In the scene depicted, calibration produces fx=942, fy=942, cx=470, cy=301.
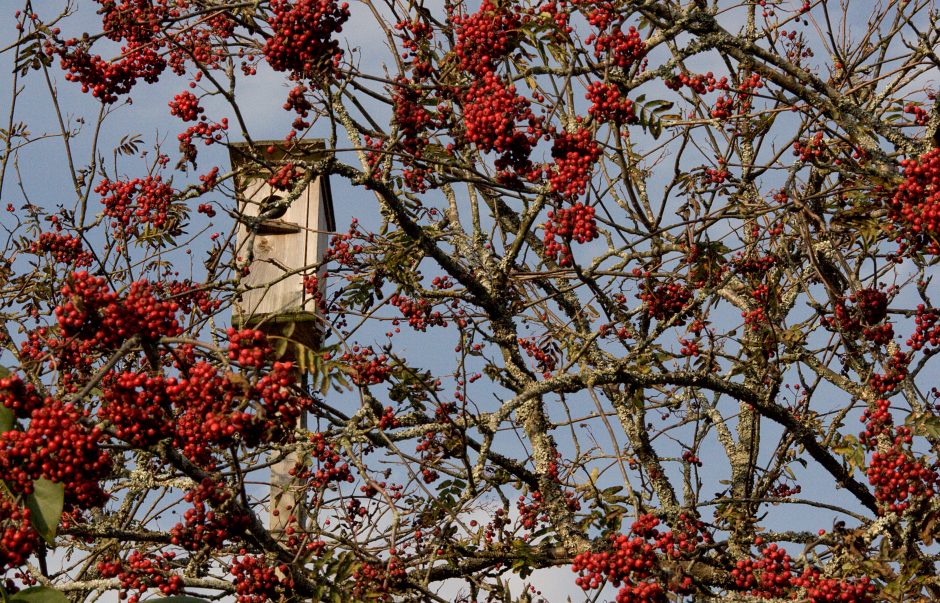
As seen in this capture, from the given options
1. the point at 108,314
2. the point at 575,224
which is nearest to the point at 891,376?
the point at 575,224

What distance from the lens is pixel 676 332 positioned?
587cm

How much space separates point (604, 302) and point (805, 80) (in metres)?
1.70

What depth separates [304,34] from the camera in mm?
4023

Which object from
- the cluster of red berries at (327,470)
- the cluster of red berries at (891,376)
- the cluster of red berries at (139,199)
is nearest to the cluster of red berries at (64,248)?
the cluster of red berries at (139,199)

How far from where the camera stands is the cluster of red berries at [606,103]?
419cm

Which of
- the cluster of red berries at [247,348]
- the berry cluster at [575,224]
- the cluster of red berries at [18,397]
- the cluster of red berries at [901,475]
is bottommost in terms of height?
the cluster of red berries at [18,397]

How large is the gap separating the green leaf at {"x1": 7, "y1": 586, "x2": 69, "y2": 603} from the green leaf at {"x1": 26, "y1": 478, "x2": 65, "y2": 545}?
0.89 feet

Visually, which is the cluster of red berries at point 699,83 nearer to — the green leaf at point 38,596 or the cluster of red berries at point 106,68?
the cluster of red berries at point 106,68

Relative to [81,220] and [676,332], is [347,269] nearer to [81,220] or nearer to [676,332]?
[81,220]

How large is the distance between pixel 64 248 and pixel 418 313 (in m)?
2.24

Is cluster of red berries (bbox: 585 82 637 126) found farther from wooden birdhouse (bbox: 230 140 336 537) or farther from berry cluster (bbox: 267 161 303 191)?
wooden birdhouse (bbox: 230 140 336 537)

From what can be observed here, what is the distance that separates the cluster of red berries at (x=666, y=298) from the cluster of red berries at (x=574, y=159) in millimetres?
1284

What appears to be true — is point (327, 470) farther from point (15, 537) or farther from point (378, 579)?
point (15, 537)

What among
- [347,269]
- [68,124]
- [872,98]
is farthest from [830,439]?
[68,124]
